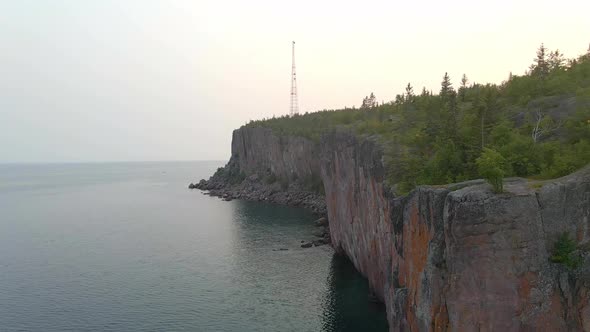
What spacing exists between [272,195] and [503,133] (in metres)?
95.2

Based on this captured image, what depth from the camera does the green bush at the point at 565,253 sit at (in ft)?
60.2

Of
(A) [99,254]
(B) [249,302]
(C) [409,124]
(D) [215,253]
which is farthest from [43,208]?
(C) [409,124]

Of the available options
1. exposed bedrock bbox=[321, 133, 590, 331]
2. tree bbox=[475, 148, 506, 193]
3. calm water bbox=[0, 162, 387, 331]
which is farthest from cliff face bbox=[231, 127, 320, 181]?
tree bbox=[475, 148, 506, 193]

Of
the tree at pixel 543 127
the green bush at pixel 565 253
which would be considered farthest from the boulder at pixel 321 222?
the green bush at pixel 565 253

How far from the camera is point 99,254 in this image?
61219 millimetres

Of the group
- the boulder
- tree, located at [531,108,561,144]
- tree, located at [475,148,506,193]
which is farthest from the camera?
the boulder

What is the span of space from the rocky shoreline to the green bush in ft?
153

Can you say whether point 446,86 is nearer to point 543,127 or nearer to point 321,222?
point 543,127

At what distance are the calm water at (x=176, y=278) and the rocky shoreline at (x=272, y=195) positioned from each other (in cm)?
346

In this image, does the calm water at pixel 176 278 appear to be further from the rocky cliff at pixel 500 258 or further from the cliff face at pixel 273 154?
the cliff face at pixel 273 154

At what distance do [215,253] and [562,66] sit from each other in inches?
1923

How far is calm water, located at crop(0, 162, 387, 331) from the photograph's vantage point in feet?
124

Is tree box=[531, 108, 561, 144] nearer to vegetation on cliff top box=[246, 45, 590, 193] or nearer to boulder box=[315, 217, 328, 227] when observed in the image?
vegetation on cliff top box=[246, 45, 590, 193]

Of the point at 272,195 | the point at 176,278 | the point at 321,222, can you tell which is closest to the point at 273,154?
the point at 272,195
